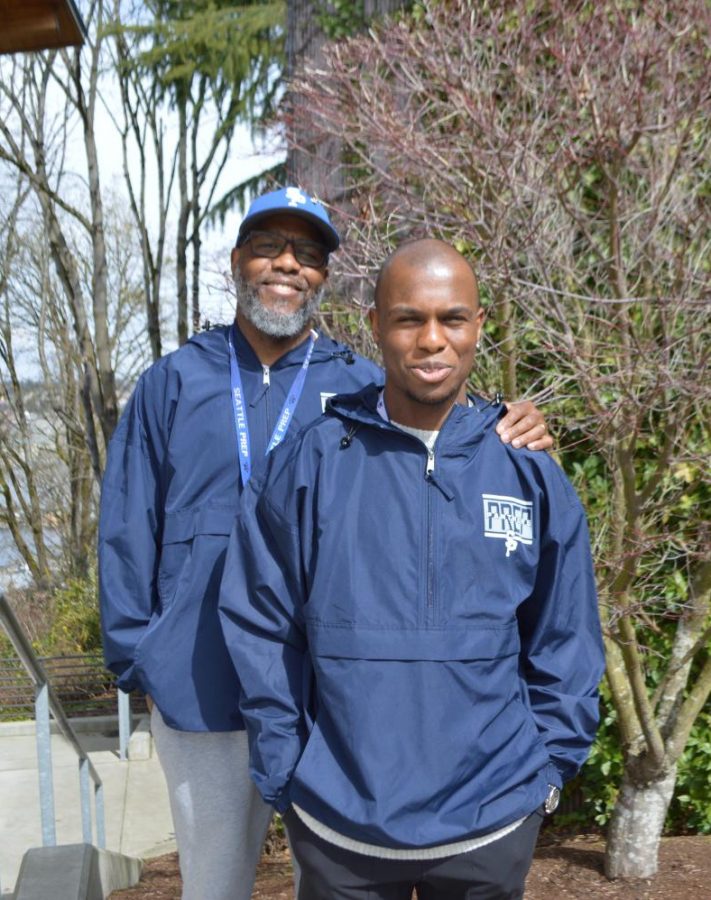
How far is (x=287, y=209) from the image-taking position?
8.85ft

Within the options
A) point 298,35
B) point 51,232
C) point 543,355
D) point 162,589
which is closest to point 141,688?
point 162,589

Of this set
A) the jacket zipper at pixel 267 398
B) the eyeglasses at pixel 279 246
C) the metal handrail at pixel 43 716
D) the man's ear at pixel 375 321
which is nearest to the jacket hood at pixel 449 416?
the man's ear at pixel 375 321

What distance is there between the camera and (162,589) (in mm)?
2629

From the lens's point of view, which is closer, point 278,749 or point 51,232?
point 278,749

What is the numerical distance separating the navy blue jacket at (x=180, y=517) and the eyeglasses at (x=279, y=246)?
23cm

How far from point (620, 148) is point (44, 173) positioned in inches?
421

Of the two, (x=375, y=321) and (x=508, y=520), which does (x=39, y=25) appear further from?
(x=508, y=520)

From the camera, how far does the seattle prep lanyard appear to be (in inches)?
104

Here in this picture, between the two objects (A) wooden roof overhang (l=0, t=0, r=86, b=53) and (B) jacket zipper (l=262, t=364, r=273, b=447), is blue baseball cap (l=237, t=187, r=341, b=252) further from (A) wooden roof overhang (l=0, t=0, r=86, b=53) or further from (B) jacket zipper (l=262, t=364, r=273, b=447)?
(A) wooden roof overhang (l=0, t=0, r=86, b=53)

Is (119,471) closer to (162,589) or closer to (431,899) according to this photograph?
(162,589)

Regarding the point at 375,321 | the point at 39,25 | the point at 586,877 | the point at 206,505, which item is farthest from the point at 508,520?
the point at 586,877

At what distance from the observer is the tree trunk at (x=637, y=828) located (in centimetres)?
473

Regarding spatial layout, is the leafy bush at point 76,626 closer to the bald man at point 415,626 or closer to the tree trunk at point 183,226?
the tree trunk at point 183,226

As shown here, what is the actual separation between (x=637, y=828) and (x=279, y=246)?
3.13 m
